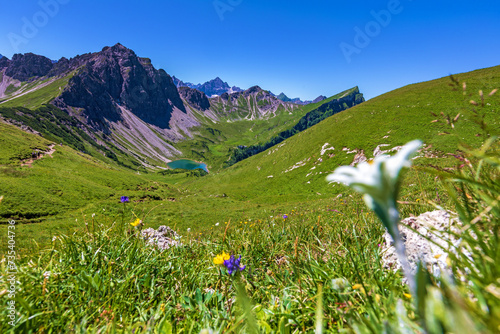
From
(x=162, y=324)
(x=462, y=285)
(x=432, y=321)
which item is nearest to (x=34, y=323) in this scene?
(x=162, y=324)

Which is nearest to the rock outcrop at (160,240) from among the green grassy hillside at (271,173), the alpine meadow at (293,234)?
the alpine meadow at (293,234)

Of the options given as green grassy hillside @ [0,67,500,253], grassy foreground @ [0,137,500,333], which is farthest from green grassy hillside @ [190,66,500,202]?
grassy foreground @ [0,137,500,333]

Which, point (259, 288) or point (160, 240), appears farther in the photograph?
point (160, 240)

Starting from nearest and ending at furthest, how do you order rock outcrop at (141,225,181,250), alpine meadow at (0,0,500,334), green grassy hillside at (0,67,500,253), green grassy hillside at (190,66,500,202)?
alpine meadow at (0,0,500,334), rock outcrop at (141,225,181,250), green grassy hillside at (0,67,500,253), green grassy hillside at (190,66,500,202)

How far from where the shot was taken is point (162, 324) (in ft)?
6.49

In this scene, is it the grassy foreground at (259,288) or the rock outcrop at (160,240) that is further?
the rock outcrop at (160,240)

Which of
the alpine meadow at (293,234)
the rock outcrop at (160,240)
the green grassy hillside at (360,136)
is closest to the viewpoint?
the alpine meadow at (293,234)

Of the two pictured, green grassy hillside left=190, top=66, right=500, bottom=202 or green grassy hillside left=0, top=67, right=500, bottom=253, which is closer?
green grassy hillside left=0, top=67, right=500, bottom=253

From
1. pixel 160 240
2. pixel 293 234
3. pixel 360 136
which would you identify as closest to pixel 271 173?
pixel 360 136

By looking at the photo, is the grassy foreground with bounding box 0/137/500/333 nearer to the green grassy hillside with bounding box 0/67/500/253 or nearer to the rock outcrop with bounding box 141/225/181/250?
the rock outcrop with bounding box 141/225/181/250

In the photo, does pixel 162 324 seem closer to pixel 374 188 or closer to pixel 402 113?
pixel 374 188

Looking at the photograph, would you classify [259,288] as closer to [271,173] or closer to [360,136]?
[360,136]

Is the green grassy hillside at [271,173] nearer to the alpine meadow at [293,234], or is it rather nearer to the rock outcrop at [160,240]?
the alpine meadow at [293,234]

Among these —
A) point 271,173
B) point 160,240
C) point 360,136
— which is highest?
point 160,240
